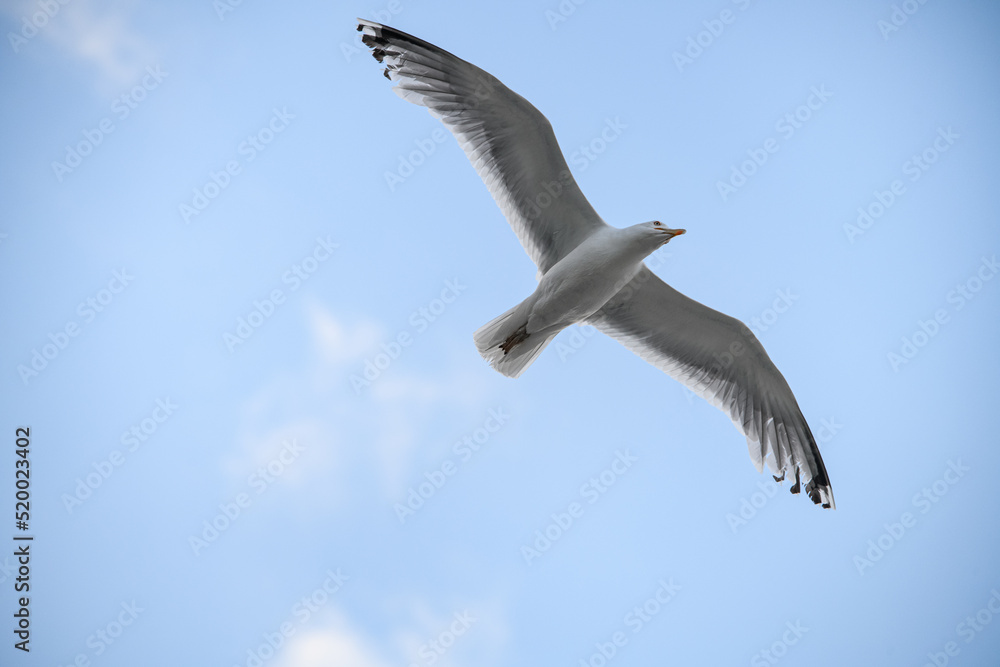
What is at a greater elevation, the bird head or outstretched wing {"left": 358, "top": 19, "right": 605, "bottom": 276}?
the bird head

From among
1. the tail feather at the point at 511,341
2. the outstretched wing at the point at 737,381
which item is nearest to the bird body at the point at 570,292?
the tail feather at the point at 511,341

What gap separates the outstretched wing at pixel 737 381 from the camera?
8211 mm

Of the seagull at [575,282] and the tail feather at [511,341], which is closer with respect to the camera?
the seagull at [575,282]

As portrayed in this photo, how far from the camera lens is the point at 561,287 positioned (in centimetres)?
725

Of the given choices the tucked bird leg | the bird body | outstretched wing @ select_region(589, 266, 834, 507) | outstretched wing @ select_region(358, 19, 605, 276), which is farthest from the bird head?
the tucked bird leg

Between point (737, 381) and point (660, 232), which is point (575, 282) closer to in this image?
point (660, 232)

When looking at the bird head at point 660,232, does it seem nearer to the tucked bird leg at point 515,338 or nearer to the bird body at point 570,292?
the bird body at point 570,292

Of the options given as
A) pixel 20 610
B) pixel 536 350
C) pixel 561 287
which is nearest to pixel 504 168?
pixel 561 287

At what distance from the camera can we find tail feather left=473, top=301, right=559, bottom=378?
744 cm

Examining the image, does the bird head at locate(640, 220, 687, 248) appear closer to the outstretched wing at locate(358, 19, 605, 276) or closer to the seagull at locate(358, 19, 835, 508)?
the seagull at locate(358, 19, 835, 508)

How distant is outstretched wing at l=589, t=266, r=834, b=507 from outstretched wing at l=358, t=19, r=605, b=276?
1.16 meters

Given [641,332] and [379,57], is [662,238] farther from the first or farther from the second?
[379,57]

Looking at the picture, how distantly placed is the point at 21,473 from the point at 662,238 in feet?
25.1

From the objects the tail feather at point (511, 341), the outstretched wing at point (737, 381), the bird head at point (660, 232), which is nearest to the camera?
the bird head at point (660, 232)
